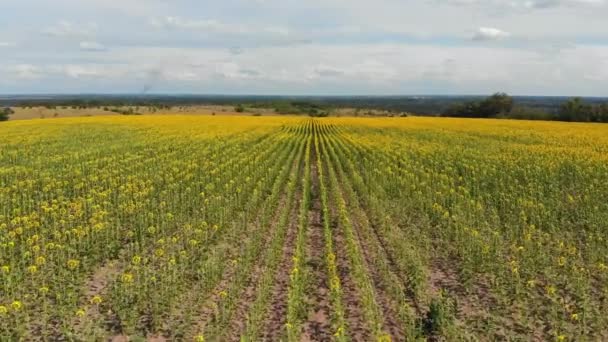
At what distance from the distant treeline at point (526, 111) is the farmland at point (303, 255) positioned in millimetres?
63031

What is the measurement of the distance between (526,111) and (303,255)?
84640mm

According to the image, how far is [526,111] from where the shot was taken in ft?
283

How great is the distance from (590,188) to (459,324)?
38.5ft

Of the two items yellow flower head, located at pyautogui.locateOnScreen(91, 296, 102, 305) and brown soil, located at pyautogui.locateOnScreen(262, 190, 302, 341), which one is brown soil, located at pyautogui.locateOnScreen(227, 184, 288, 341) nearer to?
brown soil, located at pyautogui.locateOnScreen(262, 190, 302, 341)

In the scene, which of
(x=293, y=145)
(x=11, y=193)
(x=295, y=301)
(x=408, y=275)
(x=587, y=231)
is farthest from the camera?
(x=293, y=145)

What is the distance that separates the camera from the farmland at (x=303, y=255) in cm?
821

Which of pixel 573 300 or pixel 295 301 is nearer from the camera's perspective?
pixel 295 301

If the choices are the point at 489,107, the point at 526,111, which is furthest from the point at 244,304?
the point at 489,107

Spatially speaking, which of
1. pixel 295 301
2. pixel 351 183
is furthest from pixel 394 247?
pixel 351 183

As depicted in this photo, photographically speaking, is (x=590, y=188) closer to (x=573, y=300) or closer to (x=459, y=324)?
(x=573, y=300)

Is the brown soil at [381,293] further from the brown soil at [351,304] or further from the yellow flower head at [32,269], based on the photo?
the yellow flower head at [32,269]

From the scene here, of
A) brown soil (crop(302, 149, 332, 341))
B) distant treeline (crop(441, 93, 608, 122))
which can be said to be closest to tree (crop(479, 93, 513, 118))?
distant treeline (crop(441, 93, 608, 122))

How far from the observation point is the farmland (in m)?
8.21

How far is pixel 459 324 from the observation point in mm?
8352
